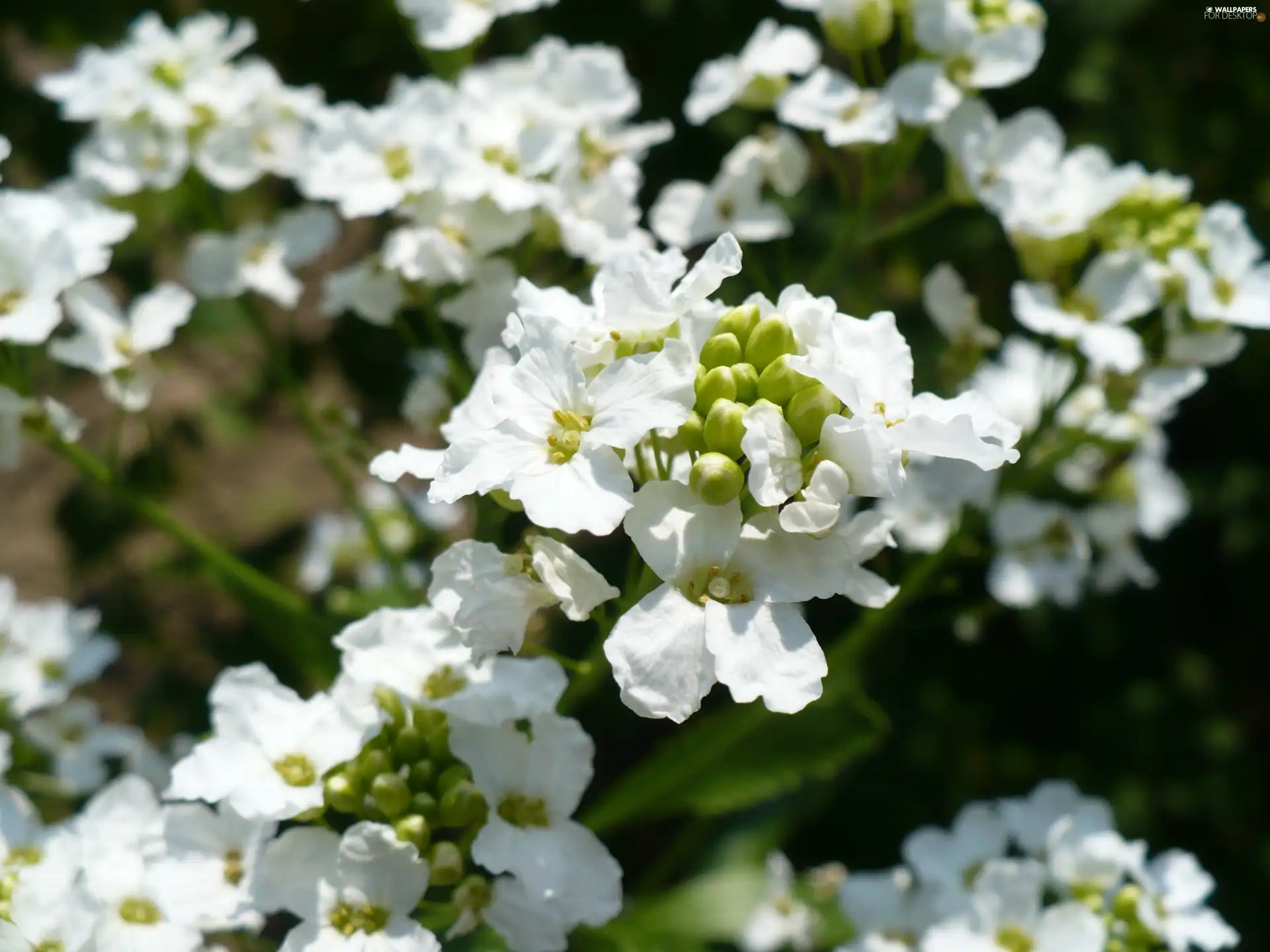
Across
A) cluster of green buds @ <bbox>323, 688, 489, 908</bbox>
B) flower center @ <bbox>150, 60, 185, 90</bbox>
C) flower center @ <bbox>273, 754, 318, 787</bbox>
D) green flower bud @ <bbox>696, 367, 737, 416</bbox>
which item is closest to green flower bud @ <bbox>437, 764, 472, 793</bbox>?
cluster of green buds @ <bbox>323, 688, 489, 908</bbox>

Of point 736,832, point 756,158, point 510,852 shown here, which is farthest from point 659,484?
point 736,832

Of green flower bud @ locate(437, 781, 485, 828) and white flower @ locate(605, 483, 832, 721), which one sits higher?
white flower @ locate(605, 483, 832, 721)

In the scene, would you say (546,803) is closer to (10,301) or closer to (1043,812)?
(1043,812)

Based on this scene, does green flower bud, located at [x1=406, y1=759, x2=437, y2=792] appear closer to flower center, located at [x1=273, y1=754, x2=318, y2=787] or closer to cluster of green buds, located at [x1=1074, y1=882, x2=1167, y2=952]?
flower center, located at [x1=273, y1=754, x2=318, y2=787]

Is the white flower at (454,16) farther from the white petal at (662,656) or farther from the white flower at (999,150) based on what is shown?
the white petal at (662,656)

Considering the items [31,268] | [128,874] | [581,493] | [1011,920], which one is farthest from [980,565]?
[31,268]

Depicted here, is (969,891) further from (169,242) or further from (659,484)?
(169,242)

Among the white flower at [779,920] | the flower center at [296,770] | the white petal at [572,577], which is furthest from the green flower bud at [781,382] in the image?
the white flower at [779,920]
